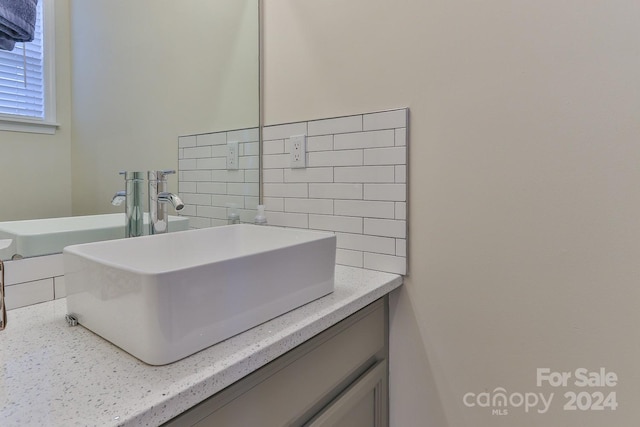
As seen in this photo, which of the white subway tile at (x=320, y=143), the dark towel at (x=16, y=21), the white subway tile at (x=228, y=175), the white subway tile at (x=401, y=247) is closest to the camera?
the dark towel at (x=16, y=21)

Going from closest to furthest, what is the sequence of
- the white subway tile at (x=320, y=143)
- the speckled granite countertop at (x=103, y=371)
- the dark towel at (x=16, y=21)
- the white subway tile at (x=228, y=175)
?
the speckled granite countertop at (x=103, y=371) < the dark towel at (x=16, y=21) < the white subway tile at (x=320, y=143) < the white subway tile at (x=228, y=175)

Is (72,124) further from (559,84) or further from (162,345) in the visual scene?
(559,84)

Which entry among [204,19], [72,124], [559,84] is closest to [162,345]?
[72,124]

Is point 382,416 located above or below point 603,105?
below

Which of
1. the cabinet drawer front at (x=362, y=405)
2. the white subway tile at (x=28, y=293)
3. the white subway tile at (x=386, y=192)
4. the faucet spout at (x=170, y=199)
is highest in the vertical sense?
the white subway tile at (x=386, y=192)

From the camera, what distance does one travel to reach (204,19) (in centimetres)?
130

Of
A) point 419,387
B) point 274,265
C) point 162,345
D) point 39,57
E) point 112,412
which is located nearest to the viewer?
point 112,412

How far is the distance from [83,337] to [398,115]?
903 mm

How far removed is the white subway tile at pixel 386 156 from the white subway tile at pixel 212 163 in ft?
1.91

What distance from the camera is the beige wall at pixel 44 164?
2.64ft

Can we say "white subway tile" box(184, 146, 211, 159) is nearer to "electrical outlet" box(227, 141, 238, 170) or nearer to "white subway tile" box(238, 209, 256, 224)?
"electrical outlet" box(227, 141, 238, 170)

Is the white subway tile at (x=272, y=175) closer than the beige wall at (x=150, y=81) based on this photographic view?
No

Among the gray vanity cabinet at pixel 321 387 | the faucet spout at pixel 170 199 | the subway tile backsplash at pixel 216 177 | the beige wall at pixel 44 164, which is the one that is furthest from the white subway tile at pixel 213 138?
the gray vanity cabinet at pixel 321 387

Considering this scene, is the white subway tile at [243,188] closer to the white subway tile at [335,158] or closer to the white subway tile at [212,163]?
the white subway tile at [212,163]
